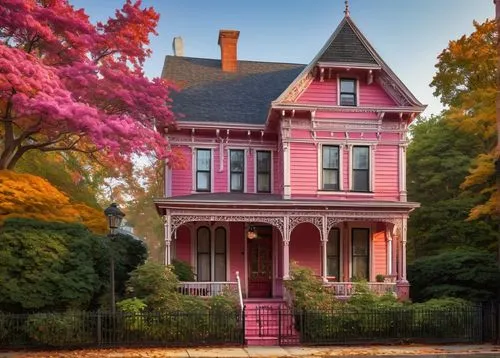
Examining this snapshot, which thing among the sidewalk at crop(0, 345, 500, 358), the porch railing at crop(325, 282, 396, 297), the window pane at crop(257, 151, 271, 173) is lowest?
the sidewalk at crop(0, 345, 500, 358)

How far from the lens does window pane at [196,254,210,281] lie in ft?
77.8

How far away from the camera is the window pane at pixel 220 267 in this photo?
2388 centimetres

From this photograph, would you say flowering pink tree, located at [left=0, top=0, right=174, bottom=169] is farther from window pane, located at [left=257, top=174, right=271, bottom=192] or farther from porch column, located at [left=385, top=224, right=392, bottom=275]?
Answer: porch column, located at [left=385, top=224, right=392, bottom=275]

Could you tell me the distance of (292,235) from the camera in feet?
78.0

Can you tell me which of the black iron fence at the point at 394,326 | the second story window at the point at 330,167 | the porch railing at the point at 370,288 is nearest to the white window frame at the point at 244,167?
the second story window at the point at 330,167

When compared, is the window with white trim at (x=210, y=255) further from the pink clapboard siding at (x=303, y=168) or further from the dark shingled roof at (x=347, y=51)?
the dark shingled roof at (x=347, y=51)

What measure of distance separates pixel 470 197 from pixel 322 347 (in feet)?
53.2

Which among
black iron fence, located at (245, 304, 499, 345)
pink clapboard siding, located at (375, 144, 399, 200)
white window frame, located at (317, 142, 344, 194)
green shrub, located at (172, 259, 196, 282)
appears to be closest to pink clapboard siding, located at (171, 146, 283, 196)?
white window frame, located at (317, 142, 344, 194)

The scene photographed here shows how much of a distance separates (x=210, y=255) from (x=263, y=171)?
14.2 feet

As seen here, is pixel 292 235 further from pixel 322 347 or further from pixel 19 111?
pixel 19 111

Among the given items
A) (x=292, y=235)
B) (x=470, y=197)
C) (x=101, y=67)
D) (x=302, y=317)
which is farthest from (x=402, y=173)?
(x=101, y=67)

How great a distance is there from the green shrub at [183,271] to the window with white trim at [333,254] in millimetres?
5836

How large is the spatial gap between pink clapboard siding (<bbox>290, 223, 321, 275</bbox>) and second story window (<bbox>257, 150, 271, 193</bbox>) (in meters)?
2.37

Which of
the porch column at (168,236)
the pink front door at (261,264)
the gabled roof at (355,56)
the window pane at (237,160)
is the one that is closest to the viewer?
the porch column at (168,236)
